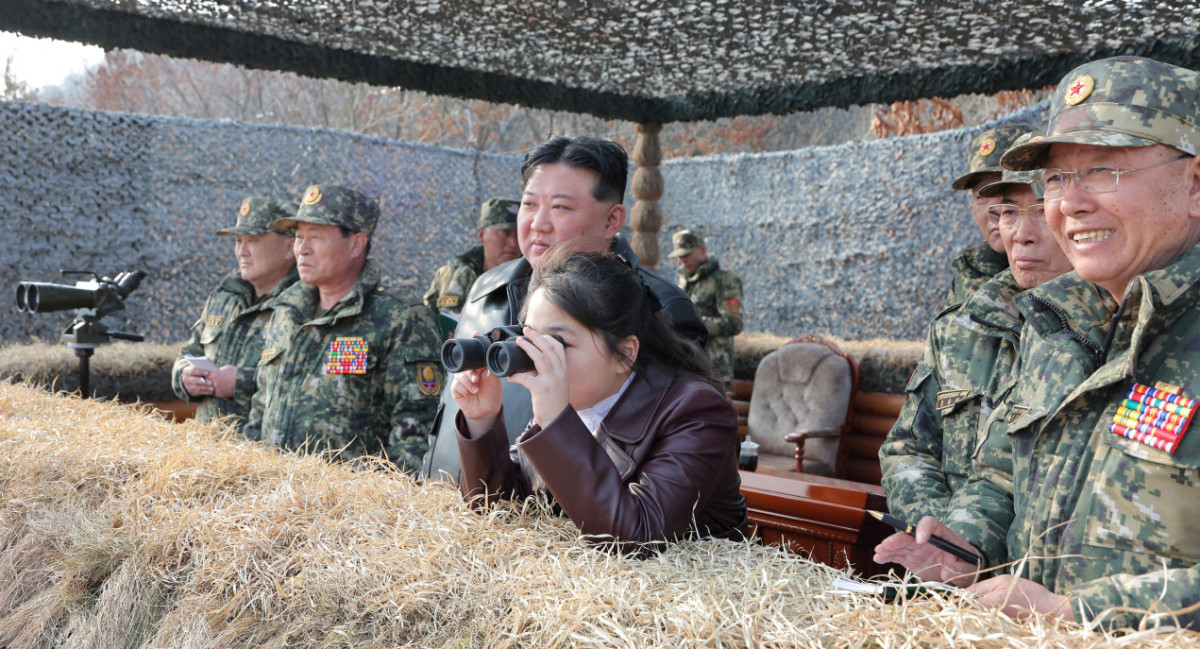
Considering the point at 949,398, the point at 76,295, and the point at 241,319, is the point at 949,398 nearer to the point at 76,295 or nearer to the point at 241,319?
the point at 241,319

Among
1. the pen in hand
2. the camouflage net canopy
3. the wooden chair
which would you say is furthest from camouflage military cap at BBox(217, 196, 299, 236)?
the pen in hand

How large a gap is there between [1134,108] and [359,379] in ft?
→ 8.75

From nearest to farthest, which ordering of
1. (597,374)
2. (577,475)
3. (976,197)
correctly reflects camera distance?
(577,475) → (597,374) → (976,197)

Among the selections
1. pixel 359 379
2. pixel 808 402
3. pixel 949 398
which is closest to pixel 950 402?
pixel 949 398

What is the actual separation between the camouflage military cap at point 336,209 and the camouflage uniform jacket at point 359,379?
0.25 m

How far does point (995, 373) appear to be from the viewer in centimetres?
213

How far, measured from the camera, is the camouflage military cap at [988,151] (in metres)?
2.72

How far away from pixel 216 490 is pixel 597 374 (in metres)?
0.89

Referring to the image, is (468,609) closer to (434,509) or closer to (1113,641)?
(434,509)

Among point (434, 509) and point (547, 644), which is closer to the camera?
point (547, 644)

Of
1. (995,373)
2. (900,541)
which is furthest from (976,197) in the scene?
(900,541)

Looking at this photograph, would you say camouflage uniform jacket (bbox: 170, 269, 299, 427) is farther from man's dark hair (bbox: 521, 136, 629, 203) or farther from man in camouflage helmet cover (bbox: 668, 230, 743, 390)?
man in camouflage helmet cover (bbox: 668, 230, 743, 390)

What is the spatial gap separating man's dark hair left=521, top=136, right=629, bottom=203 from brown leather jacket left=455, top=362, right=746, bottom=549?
0.79 metres

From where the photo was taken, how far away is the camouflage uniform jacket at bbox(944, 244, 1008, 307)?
302 centimetres
